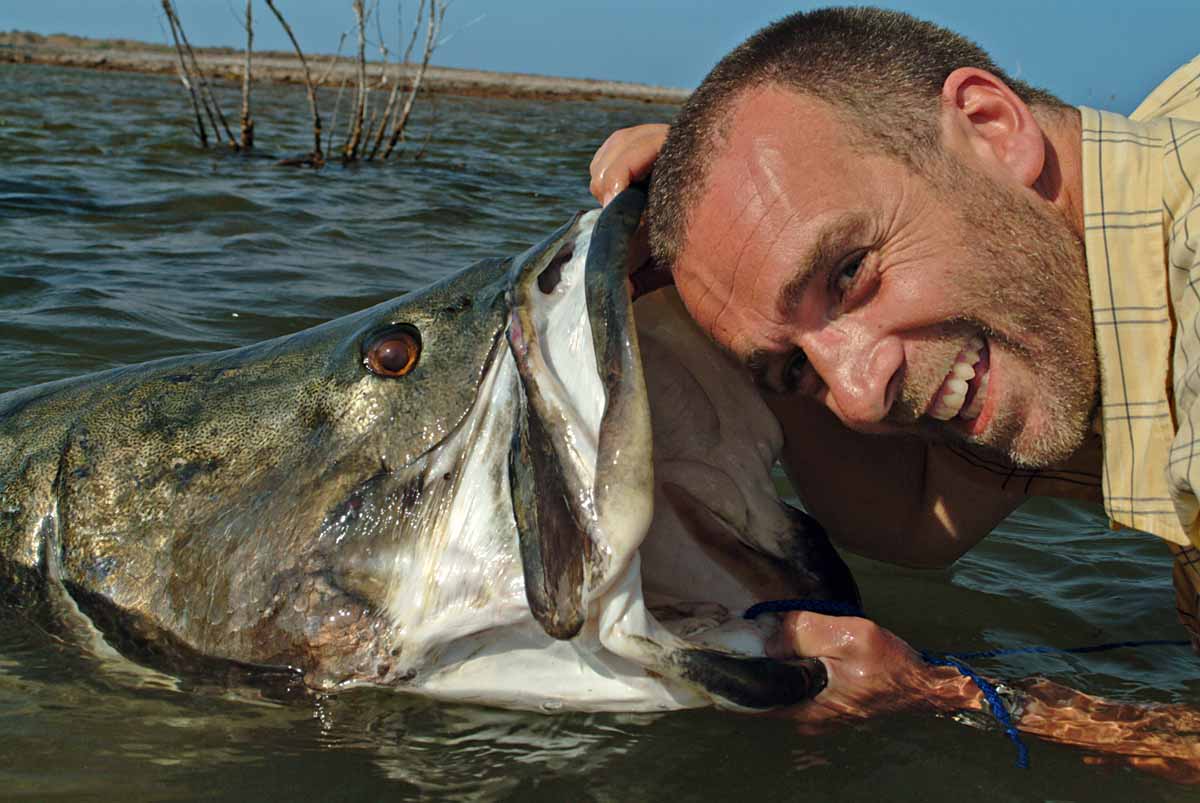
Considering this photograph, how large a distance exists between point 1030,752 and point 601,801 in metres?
0.77

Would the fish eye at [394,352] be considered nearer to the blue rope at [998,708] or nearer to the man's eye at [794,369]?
the man's eye at [794,369]

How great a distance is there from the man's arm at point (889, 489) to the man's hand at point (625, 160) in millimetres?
666

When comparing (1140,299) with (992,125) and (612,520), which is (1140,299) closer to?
(992,125)

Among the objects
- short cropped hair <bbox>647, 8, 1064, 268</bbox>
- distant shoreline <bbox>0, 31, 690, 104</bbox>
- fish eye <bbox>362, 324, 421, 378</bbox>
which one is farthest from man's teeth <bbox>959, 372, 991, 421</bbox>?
distant shoreline <bbox>0, 31, 690, 104</bbox>

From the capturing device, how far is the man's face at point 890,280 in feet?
7.13

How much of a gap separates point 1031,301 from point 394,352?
108 cm

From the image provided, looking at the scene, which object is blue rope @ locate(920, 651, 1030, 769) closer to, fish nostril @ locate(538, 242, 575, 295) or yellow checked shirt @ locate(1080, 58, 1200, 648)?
yellow checked shirt @ locate(1080, 58, 1200, 648)

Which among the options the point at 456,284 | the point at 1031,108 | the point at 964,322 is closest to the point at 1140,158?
the point at 1031,108

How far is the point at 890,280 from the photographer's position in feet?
7.13

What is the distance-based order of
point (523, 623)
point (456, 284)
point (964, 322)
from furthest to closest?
point (964, 322)
point (456, 284)
point (523, 623)

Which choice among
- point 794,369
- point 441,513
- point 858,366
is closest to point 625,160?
point 794,369

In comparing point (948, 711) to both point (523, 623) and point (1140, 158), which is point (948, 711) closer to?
point (523, 623)

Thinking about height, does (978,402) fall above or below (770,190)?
below

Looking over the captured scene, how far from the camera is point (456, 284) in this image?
206 cm
